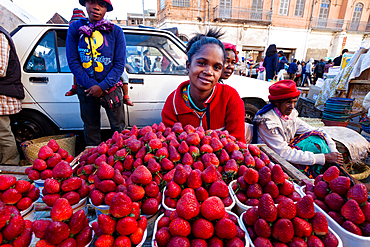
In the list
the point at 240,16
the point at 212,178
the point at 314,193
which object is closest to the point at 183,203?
the point at 212,178

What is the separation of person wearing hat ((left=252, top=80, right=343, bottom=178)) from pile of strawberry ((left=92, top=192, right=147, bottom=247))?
6.59ft

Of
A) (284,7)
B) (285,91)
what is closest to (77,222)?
(285,91)

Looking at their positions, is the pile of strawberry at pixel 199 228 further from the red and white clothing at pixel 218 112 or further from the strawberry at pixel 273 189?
the red and white clothing at pixel 218 112

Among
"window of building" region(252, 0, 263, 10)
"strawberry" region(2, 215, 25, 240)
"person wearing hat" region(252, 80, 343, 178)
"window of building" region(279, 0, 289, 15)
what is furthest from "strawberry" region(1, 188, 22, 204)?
"window of building" region(279, 0, 289, 15)

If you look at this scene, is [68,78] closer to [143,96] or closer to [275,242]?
[143,96]

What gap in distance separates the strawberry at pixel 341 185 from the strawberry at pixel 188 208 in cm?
78

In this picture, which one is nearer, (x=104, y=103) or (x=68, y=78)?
(x=104, y=103)

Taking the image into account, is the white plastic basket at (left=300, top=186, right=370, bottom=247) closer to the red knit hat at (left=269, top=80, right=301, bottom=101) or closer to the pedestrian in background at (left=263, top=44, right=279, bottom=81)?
the red knit hat at (left=269, top=80, right=301, bottom=101)

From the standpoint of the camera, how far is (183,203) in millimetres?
849

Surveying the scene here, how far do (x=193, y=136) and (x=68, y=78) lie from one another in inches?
119

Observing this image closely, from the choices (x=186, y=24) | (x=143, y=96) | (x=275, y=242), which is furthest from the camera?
(x=186, y=24)

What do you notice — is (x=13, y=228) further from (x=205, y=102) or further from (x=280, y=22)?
(x=280, y=22)

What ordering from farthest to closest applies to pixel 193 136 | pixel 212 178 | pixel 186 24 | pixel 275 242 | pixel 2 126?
pixel 186 24 → pixel 2 126 → pixel 193 136 → pixel 212 178 → pixel 275 242

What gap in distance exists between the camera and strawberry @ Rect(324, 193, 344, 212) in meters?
0.95
